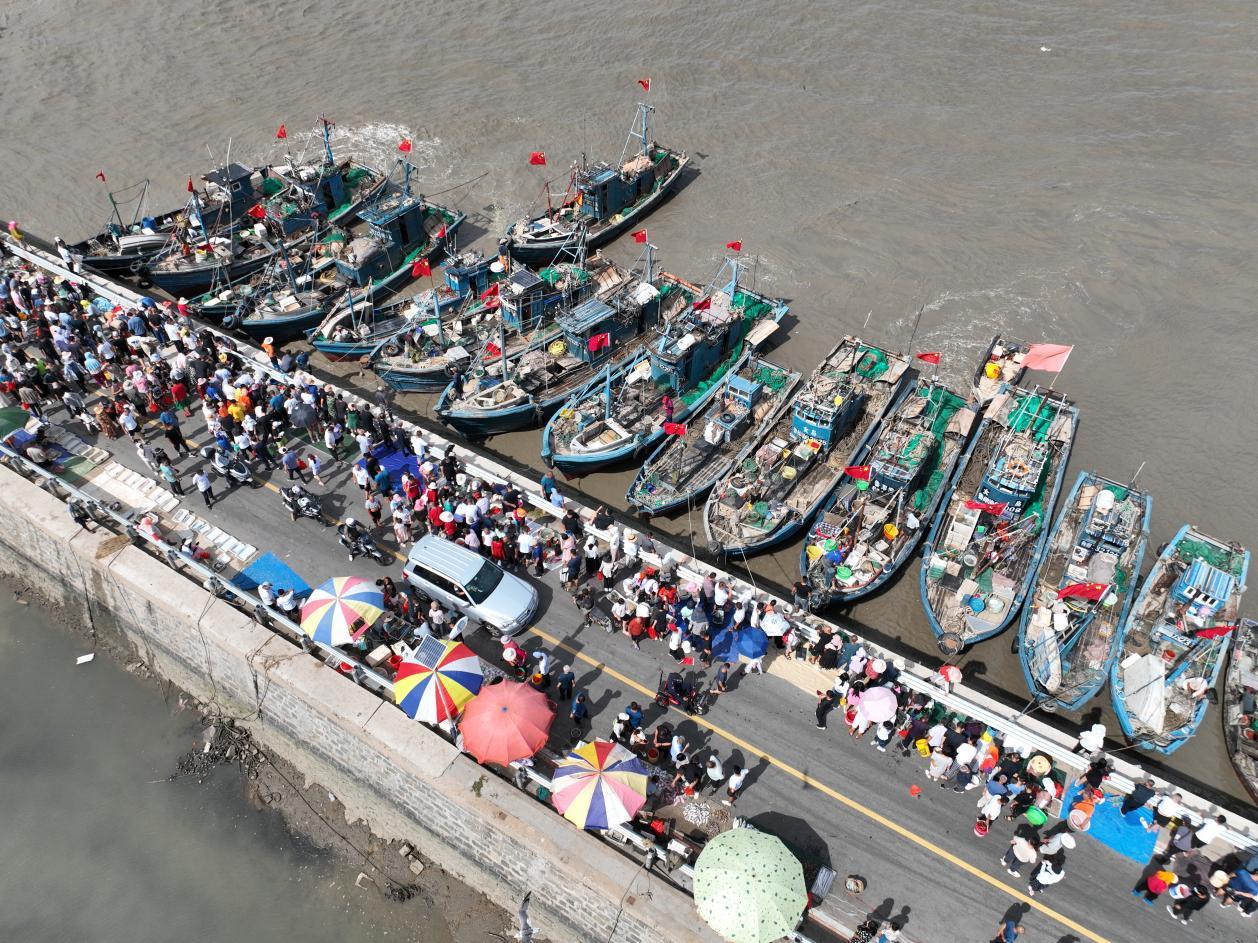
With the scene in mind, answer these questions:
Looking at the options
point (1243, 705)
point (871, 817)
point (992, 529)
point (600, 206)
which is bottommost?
point (1243, 705)

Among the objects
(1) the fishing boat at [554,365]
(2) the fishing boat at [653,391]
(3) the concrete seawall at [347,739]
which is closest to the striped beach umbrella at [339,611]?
(3) the concrete seawall at [347,739]

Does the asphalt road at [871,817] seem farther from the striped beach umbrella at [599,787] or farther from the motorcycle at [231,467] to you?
the motorcycle at [231,467]

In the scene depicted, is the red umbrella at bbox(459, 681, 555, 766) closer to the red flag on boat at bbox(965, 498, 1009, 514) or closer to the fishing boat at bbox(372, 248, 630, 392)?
the red flag on boat at bbox(965, 498, 1009, 514)

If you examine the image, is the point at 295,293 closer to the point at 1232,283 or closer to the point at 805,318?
the point at 805,318

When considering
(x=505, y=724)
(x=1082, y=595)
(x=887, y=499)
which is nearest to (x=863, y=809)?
(x=505, y=724)

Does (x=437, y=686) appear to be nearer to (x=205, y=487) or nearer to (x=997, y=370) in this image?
(x=205, y=487)

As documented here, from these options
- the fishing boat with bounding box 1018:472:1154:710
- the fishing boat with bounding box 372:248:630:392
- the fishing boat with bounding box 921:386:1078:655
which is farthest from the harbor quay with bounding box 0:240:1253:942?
the fishing boat with bounding box 372:248:630:392

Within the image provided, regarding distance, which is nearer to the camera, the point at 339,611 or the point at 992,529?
the point at 339,611
